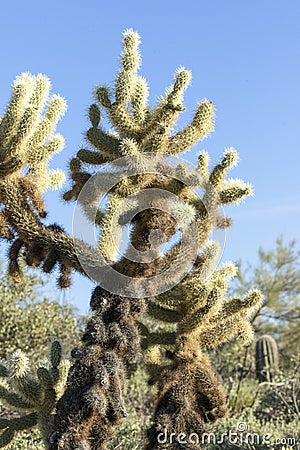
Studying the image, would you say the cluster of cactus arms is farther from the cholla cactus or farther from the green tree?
the green tree

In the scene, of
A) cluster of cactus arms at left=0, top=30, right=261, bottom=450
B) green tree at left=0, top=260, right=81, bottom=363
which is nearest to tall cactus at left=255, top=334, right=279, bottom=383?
green tree at left=0, top=260, right=81, bottom=363

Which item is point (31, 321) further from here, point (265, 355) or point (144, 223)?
point (144, 223)

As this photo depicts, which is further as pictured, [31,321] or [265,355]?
[265,355]

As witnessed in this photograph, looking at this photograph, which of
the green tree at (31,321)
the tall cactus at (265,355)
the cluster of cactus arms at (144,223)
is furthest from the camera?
the tall cactus at (265,355)

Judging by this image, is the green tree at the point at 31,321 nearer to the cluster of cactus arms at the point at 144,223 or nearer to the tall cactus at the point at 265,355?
the tall cactus at the point at 265,355

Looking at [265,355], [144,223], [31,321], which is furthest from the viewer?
[265,355]

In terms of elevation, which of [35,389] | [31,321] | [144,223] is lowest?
[35,389]

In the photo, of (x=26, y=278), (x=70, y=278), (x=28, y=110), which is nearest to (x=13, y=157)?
(x=28, y=110)

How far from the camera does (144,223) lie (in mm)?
4266

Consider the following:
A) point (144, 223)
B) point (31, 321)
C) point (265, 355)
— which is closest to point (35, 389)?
point (144, 223)

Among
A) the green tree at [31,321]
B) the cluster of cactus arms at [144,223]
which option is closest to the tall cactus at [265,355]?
the green tree at [31,321]

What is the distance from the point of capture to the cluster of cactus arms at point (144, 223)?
13.5ft

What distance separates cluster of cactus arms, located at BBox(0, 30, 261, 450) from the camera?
410 cm

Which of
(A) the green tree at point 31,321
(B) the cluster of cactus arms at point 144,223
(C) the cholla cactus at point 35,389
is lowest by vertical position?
(C) the cholla cactus at point 35,389
